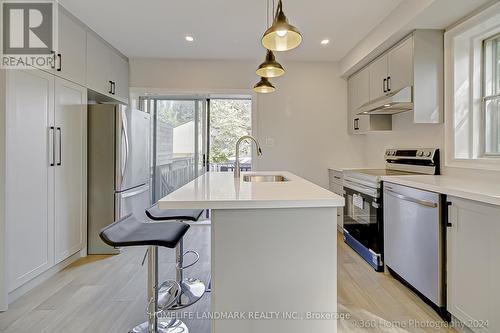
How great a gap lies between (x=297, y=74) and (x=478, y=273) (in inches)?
128

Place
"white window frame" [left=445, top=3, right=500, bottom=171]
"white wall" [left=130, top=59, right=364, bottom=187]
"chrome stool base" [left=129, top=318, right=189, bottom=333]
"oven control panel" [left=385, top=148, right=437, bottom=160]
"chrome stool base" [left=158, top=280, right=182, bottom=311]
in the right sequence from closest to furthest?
1. "chrome stool base" [left=129, top=318, right=189, bottom=333]
2. "chrome stool base" [left=158, top=280, right=182, bottom=311]
3. "white window frame" [left=445, top=3, right=500, bottom=171]
4. "oven control panel" [left=385, top=148, right=437, bottom=160]
5. "white wall" [left=130, top=59, right=364, bottom=187]

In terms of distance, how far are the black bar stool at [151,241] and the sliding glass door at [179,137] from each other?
255 cm

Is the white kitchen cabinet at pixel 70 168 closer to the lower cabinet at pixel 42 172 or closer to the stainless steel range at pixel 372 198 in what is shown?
the lower cabinet at pixel 42 172

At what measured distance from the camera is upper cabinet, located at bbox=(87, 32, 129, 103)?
3.02m

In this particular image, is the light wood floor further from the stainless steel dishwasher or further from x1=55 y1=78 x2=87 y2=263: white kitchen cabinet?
x1=55 y1=78 x2=87 y2=263: white kitchen cabinet

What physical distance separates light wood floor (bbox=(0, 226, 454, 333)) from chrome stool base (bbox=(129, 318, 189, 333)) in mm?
70

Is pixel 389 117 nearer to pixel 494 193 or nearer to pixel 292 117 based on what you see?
pixel 292 117

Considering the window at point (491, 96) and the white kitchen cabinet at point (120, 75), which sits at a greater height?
the white kitchen cabinet at point (120, 75)

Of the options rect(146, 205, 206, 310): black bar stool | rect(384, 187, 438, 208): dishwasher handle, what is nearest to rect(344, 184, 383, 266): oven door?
rect(384, 187, 438, 208): dishwasher handle

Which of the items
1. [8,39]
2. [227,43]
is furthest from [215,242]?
[227,43]

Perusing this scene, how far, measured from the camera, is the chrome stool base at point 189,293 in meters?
1.96

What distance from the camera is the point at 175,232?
1533mm

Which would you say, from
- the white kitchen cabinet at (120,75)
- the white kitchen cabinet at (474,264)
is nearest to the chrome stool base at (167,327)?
the white kitchen cabinet at (474,264)

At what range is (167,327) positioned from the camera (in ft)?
5.54
